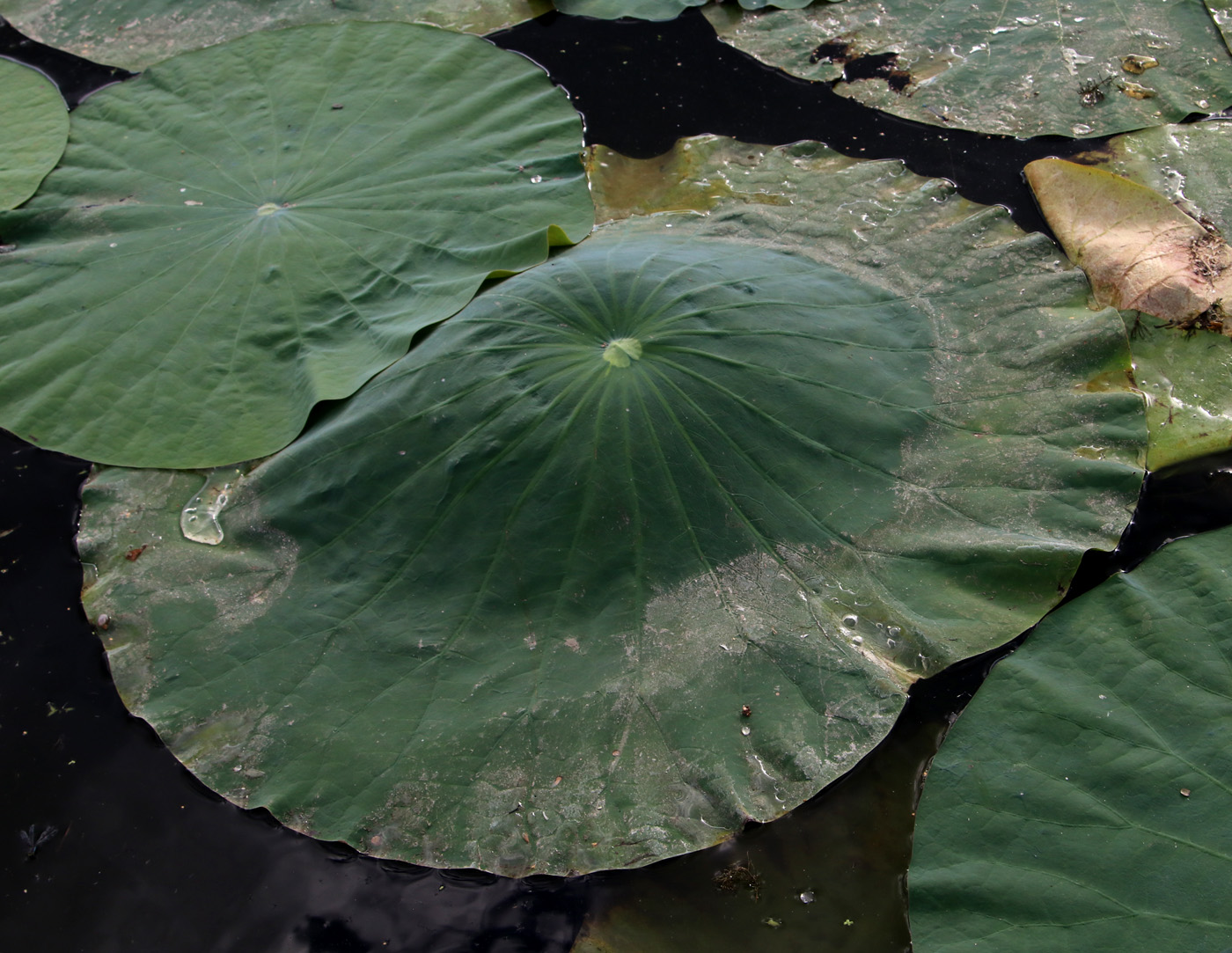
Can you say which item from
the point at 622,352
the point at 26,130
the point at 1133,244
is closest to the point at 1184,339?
the point at 1133,244

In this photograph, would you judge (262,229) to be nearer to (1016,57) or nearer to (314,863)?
(314,863)

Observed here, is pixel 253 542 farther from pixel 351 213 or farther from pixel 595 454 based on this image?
pixel 351 213

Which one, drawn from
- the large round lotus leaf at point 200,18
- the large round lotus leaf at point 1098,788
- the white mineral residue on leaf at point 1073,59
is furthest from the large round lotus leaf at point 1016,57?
the large round lotus leaf at point 1098,788

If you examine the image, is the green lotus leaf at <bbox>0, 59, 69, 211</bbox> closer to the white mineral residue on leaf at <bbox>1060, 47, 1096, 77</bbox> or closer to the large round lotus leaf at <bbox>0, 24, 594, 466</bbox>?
the large round lotus leaf at <bbox>0, 24, 594, 466</bbox>

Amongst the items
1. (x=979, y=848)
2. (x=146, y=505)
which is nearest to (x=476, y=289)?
(x=146, y=505)

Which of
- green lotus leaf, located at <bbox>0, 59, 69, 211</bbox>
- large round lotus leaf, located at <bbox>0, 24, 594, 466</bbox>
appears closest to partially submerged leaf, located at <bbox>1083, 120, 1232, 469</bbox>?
large round lotus leaf, located at <bbox>0, 24, 594, 466</bbox>
